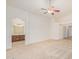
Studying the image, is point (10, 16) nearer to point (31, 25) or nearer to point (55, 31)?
point (31, 25)

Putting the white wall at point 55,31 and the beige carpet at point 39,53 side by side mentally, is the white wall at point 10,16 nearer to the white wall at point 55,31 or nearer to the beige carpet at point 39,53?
the beige carpet at point 39,53

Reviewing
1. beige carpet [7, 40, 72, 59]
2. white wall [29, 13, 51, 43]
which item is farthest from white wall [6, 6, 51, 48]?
beige carpet [7, 40, 72, 59]

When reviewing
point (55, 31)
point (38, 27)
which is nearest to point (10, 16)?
point (38, 27)

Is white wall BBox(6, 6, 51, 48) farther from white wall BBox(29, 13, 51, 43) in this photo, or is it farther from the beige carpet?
the beige carpet

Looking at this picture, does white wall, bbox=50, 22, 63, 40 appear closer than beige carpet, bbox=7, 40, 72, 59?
No

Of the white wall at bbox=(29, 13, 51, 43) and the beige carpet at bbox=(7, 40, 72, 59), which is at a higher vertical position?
the white wall at bbox=(29, 13, 51, 43)

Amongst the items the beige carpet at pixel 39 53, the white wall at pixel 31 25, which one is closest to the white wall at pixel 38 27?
the white wall at pixel 31 25

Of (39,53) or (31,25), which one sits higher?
(31,25)

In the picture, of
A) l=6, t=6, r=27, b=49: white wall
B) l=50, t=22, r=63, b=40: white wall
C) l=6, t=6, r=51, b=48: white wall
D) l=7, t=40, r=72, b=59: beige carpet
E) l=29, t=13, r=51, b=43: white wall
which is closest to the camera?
l=7, t=40, r=72, b=59: beige carpet

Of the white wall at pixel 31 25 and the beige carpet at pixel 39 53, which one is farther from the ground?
the white wall at pixel 31 25

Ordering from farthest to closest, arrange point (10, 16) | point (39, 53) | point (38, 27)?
1. point (38, 27)
2. point (10, 16)
3. point (39, 53)

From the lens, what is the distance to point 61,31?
12.5m

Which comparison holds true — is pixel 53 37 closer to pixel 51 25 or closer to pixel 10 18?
pixel 51 25
